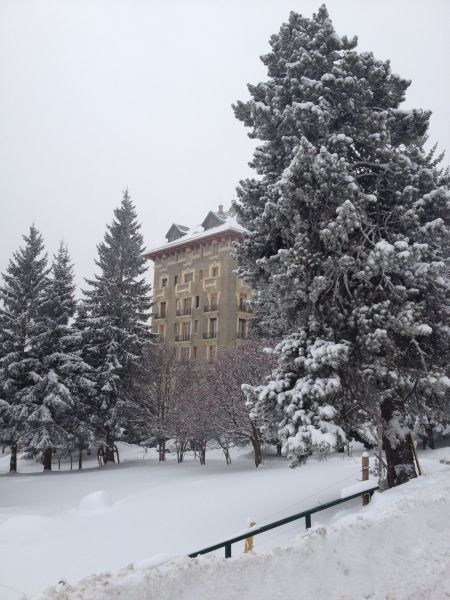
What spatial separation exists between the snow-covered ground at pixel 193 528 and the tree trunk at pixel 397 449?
0.80m

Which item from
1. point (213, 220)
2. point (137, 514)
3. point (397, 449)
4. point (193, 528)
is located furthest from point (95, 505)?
point (213, 220)

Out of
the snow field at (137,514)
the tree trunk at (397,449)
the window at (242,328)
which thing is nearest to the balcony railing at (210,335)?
the window at (242,328)

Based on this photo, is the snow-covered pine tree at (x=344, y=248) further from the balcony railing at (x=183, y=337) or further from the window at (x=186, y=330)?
the window at (x=186, y=330)

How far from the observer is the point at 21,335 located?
91.8 feet

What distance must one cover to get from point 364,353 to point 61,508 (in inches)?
485

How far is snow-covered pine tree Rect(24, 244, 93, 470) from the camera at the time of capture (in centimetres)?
2588

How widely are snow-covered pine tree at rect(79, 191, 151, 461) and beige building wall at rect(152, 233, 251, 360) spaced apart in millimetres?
9766

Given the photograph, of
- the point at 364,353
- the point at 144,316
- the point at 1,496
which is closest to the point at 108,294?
the point at 144,316

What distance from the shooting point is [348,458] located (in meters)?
20.3

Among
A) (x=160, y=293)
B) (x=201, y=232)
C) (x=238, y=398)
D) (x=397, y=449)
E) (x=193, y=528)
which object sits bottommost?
(x=193, y=528)

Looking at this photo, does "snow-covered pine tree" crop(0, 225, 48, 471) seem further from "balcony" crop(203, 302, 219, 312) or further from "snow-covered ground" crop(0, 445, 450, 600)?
"balcony" crop(203, 302, 219, 312)

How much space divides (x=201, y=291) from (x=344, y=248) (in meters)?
35.0

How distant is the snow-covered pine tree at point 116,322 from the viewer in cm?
2859

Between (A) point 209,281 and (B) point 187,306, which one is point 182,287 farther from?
(A) point 209,281
